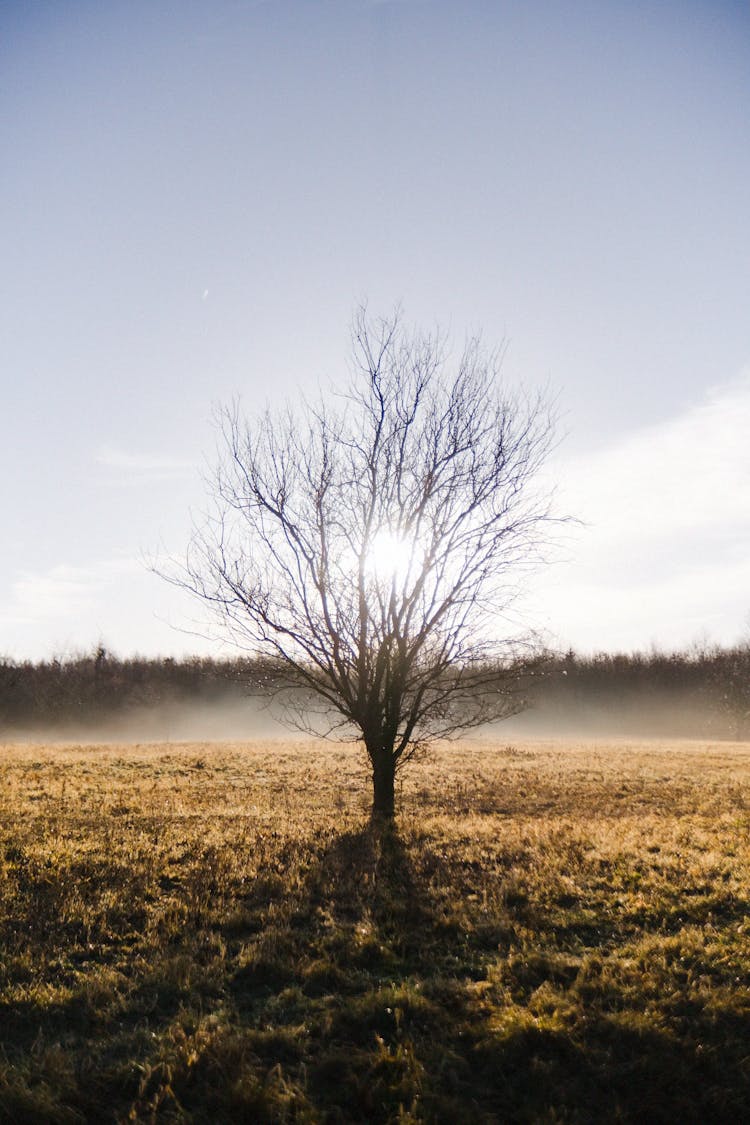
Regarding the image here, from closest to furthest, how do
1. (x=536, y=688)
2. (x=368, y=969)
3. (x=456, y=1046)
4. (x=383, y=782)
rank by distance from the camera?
(x=456, y=1046) < (x=368, y=969) < (x=383, y=782) < (x=536, y=688)

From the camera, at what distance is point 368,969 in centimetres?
609

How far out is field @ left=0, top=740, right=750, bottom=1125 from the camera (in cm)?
420

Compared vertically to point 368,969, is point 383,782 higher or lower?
higher

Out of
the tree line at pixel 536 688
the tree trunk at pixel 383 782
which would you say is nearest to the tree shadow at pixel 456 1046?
the tree trunk at pixel 383 782

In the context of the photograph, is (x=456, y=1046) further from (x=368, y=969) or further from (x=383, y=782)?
(x=383, y=782)

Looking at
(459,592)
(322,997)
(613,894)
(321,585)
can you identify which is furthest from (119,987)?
(459,592)

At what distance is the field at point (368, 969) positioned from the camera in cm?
420

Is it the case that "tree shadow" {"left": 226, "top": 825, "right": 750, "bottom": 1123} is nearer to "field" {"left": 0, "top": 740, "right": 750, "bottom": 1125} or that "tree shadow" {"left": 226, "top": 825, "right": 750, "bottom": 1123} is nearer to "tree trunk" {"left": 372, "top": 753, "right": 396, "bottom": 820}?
"field" {"left": 0, "top": 740, "right": 750, "bottom": 1125}

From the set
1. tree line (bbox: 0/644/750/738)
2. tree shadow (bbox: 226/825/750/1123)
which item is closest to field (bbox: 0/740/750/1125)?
tree shadow (bbox: 226/825/750/1123)

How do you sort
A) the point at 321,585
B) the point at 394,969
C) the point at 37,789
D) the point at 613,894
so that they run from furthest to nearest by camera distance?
1. the point at 37,789
2. the point at 321,585
3. the point at 613,894
4. the point at 394,969

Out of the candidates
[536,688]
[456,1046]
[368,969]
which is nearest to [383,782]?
[368,969]

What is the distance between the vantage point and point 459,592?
1294 centimetres

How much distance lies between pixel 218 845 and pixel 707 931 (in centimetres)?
681

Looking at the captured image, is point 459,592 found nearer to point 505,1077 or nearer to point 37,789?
point 505,1077
